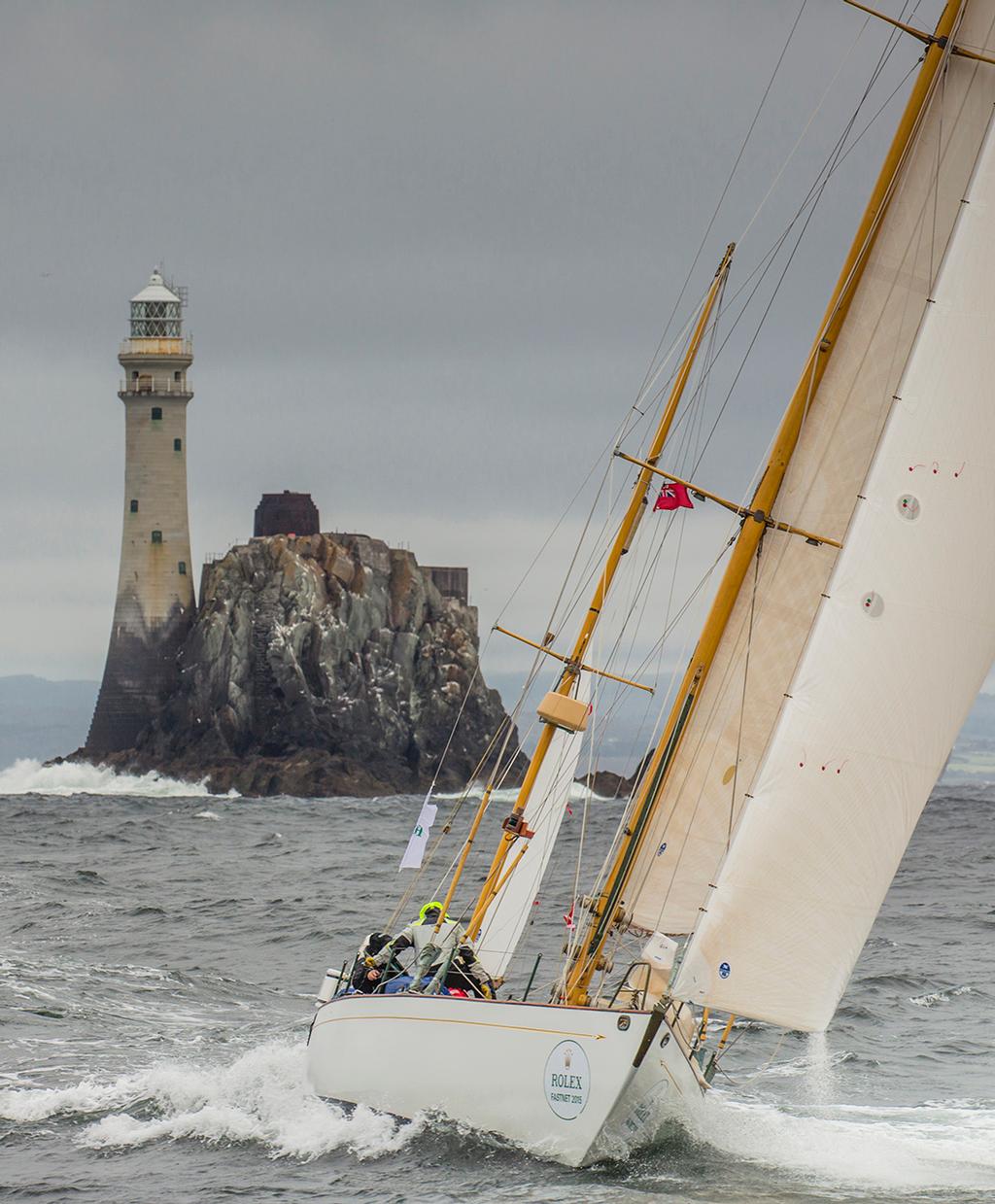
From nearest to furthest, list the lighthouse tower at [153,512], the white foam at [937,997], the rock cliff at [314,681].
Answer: the white foam at [937,997]
the lighthouse tower at [153,512]
the rock cliff at [314,681]

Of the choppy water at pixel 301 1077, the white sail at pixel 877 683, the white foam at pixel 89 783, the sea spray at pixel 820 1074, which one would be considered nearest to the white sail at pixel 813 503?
the white sail at pixel 877 683

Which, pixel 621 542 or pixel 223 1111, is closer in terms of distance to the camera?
pixel 223 1111

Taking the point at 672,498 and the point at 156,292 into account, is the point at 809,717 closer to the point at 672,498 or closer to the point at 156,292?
the point at 672,498

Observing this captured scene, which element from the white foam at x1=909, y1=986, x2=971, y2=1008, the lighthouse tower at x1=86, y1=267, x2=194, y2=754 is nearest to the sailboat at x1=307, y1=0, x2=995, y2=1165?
the white foam at x1=909, y1=986, x2=971, y2=1008

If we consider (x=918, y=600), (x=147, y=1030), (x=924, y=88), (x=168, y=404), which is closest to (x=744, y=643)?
(x=918, y=600)

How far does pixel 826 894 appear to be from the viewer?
13492 mm

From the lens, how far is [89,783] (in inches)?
3369

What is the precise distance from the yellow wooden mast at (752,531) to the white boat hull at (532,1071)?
3.61 feet

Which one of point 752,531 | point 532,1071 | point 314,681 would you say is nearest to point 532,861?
point 752,531

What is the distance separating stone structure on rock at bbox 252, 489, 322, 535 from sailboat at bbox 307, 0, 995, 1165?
7538cm

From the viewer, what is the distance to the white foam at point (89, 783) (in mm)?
82812

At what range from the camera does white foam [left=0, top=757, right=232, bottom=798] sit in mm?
82812

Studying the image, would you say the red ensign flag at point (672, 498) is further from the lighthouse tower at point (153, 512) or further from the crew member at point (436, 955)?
the lighthouse tower at point (153, 512)

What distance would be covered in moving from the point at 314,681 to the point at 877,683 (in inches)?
2872
